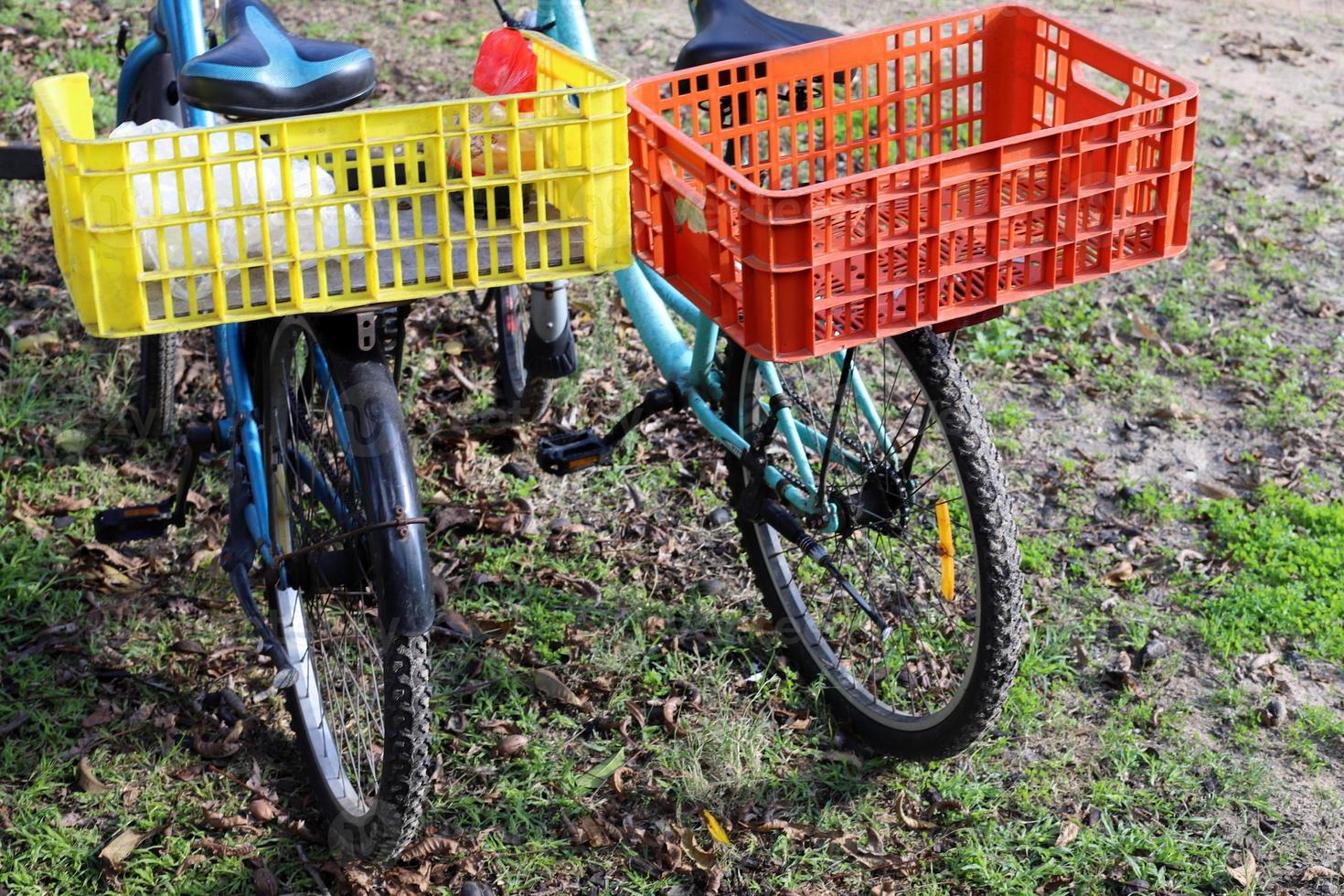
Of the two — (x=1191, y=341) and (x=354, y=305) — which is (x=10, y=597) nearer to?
(x=354, y=305)

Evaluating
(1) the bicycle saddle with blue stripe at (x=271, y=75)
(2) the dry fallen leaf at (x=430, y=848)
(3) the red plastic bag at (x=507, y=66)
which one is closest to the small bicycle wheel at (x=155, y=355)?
(3) the red plastic bag at (x=507, y=66)

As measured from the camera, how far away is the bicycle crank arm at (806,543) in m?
3.26

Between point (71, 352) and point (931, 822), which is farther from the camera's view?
point (71, 352)

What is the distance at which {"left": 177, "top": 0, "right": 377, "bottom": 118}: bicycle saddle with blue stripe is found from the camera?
8.38 feet

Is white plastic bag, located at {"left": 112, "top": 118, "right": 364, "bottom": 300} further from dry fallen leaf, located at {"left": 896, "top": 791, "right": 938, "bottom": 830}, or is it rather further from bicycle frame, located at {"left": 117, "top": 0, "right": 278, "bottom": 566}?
Answer: dry fallen leaf, located at {"left": 896, "top": 791, "right": 938, "bottom": 830}

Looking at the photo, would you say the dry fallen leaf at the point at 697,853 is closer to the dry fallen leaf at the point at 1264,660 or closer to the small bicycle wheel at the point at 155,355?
the dry fallen leaf at the point at 1264,660

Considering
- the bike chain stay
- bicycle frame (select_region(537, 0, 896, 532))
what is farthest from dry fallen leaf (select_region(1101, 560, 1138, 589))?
the bike chain stay

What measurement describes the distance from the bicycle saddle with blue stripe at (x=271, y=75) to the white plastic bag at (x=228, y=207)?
85 mm

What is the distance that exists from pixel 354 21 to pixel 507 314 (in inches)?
138

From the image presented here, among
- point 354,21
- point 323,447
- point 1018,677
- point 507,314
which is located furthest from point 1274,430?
point 354,21

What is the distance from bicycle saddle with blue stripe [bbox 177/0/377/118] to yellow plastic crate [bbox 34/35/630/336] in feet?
0.39

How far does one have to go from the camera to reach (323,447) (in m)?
3.06

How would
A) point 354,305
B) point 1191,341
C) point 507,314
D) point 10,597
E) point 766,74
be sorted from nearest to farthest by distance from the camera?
point 354,305 → point 766,74 → point 10,597 → point 507,314 → point 1191,341

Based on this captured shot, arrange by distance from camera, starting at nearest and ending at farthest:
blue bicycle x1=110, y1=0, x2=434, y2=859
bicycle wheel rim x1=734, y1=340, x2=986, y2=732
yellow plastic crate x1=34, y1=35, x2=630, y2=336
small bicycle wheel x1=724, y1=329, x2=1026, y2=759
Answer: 1. yellow plastic crate x1=34, y1=35, x2=630, y2=336
2. blue bicycle x1=110, y1=0, x2=434, y2=859
3. small bicycle wheel x1=724, y1=329, x2=1026, y2=759
4. bicycle wheel rim x1=734, y1=340, x2=986, y2=732
